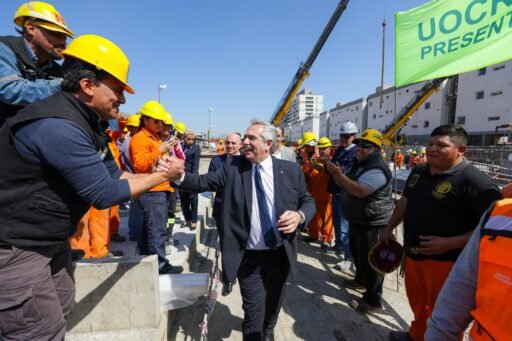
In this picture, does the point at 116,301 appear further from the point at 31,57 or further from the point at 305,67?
the point at 305,67

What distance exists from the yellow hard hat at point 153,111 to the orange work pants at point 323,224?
3.61m

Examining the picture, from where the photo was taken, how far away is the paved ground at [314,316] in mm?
2879

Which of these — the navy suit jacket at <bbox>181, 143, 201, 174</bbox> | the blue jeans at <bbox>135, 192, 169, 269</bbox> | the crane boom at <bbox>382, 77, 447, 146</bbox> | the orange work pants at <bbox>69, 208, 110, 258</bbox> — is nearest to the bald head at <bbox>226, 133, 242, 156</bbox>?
the blue jeans at <bbox>135, 192, 169, 269</bbox>

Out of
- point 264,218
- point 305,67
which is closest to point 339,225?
point 264,218

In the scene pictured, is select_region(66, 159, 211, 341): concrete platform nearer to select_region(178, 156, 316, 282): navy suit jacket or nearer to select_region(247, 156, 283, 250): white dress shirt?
select_region(178, 156, 316, 282): navy suit jacket

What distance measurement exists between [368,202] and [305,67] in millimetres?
11908

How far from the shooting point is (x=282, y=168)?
A: 2416 millimetres

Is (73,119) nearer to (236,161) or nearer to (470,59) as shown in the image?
(236,161)

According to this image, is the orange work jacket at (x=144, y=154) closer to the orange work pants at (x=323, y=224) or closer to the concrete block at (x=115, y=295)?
the concrete block at (x=115, y=295)

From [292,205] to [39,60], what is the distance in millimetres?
2399

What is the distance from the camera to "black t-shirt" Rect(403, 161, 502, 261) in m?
2.04

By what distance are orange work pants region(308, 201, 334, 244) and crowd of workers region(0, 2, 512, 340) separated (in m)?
2.28

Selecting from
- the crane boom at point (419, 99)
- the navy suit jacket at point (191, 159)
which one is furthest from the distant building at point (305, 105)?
the navy suit jacket at point (191, 159)

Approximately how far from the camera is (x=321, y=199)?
5750 mm
